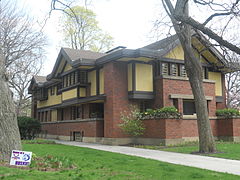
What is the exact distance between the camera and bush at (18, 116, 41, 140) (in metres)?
24.0

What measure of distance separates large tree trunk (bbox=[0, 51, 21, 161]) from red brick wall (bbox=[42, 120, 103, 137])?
1150 centimetres

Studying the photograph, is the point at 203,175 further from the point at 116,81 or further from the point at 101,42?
the point at 101,42

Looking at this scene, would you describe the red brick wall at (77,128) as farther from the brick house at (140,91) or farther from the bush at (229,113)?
the bush at (229,113)

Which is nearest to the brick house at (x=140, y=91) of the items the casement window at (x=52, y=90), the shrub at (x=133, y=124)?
the shrub at (x=133, y=124)

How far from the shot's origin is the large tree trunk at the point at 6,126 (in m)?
8.76

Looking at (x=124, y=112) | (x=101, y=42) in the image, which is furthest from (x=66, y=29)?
(x=124, y=112)

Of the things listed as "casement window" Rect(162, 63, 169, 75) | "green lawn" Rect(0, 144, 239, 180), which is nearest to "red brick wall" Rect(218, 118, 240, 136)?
"casement window" Rect(162, 63, 169, 75)

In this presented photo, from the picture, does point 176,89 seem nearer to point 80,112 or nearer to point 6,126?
point 80,112

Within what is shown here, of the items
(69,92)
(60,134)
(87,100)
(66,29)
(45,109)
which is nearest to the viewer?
(87,100)

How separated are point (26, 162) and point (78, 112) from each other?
16.7 meters

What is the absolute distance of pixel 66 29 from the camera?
38906 mm

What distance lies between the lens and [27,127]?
78.9 feet

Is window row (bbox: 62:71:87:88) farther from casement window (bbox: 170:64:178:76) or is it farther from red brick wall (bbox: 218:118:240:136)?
red brick wall (bbox: 218:118:240:136)

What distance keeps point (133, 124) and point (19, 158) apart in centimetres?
1063
